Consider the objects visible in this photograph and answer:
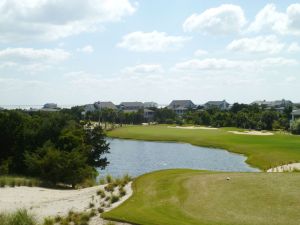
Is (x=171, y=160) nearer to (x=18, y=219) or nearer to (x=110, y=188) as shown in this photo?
(x=110, y=188)

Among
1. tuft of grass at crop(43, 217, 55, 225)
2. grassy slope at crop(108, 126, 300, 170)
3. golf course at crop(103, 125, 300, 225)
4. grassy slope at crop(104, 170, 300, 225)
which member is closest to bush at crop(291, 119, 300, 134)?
grassy slope at crop(108, 126, 300, 170)

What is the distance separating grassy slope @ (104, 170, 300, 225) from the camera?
18.3 metres

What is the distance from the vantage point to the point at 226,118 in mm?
141375

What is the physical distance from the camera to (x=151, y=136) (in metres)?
108

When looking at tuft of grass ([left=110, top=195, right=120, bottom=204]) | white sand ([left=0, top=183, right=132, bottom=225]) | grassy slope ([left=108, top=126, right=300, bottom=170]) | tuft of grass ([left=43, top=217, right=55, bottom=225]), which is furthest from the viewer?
grassy slope ([left=108, top=126, right=300, bottom=170])

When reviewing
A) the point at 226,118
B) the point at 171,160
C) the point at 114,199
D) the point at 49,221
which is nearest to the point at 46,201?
the point at 114,199

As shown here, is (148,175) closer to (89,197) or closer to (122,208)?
(89,197)

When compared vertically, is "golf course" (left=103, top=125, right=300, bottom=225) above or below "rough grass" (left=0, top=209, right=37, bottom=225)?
above

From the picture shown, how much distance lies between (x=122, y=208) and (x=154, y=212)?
1.96 m

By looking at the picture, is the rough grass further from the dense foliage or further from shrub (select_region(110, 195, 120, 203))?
the dense foliage

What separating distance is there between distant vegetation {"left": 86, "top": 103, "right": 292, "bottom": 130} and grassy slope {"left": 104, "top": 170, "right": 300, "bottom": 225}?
100091 millimetres

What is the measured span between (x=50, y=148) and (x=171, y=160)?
2885cm

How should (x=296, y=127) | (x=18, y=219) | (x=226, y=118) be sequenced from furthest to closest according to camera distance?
(x=226, y=118)
(x=296, y=127)
(x=18, y=219)

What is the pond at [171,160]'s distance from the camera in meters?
54.4
